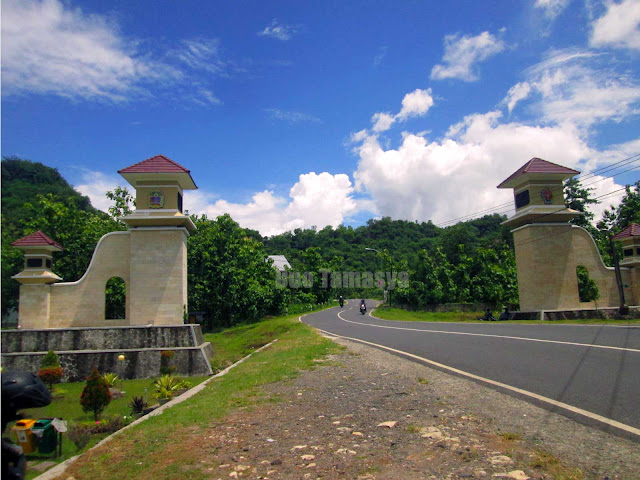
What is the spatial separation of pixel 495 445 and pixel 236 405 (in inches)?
170

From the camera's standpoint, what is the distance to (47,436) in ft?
24.7

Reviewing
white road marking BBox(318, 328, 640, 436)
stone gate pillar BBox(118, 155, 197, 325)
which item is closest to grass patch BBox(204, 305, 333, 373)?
stone gate pillar BBox(118, 155, 197, 325)

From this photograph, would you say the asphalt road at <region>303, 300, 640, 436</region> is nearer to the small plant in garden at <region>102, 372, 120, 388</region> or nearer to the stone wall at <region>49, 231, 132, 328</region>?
the small plant in garden at <region>102, 372, 120, 388</region>

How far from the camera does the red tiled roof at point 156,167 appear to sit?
1948 cm

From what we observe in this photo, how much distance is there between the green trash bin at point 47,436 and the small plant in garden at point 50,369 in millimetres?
8923

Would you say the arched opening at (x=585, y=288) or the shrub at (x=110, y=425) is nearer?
the shrub at (x=110, y=425)

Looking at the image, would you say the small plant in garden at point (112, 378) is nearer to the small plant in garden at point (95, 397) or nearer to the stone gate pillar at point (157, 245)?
the stone gate pillar at point (157, 245)

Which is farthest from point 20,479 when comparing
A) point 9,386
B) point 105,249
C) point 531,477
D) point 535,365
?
point 105,249

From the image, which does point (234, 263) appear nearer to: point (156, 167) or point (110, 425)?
point (156, 167)

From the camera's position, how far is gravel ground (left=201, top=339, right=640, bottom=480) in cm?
412

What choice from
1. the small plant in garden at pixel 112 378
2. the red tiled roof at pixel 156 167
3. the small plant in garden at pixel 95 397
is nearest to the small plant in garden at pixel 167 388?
the small plant in garden at pixel 95 397

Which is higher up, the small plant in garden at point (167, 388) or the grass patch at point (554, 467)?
the grass patch at point (554, 467)

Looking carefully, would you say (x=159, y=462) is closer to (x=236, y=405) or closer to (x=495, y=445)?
(x=236, y=405)

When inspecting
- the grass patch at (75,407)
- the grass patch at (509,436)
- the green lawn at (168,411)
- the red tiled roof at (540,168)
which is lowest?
the grass patch at (75,407)
